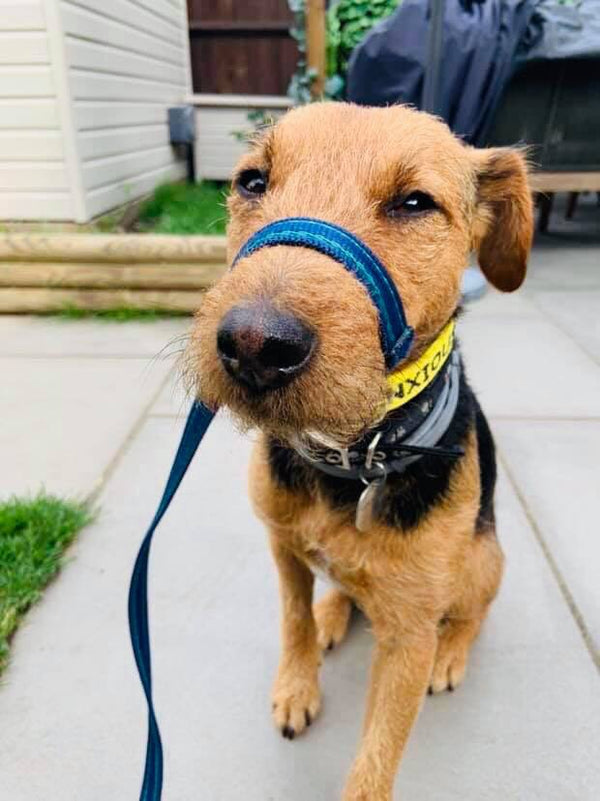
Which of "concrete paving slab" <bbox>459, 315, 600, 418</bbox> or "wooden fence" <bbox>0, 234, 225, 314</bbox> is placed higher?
"wooden fence" <bbox>0, 234, 225, 314</bbox>

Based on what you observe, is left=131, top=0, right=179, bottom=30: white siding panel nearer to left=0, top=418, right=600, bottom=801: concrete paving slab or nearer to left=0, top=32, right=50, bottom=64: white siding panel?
left=0, top=32, right=50, bottom=64: white siding panel

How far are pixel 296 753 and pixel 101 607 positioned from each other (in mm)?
843

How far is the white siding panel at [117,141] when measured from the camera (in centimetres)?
588

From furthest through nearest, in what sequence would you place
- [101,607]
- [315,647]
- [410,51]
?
[410,51] → [101,607] → [315,647]

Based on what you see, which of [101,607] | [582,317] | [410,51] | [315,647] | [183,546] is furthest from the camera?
[410,51]

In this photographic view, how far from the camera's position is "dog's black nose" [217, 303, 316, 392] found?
0.98 meters

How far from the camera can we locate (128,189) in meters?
6.89

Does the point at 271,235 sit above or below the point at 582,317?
above

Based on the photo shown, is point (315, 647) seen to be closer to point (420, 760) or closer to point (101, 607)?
point (420, 760)

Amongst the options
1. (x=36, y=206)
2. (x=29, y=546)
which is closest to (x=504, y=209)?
(x=29, y=546)

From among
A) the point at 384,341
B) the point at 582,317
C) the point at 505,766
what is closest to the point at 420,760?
the point at 505,766

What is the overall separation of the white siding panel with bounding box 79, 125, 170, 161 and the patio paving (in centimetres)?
324

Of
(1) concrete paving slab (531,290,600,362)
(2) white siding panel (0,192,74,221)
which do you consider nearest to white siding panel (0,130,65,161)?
(2) white siding panel (0,192,74,221)

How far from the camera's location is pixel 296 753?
1.80m
